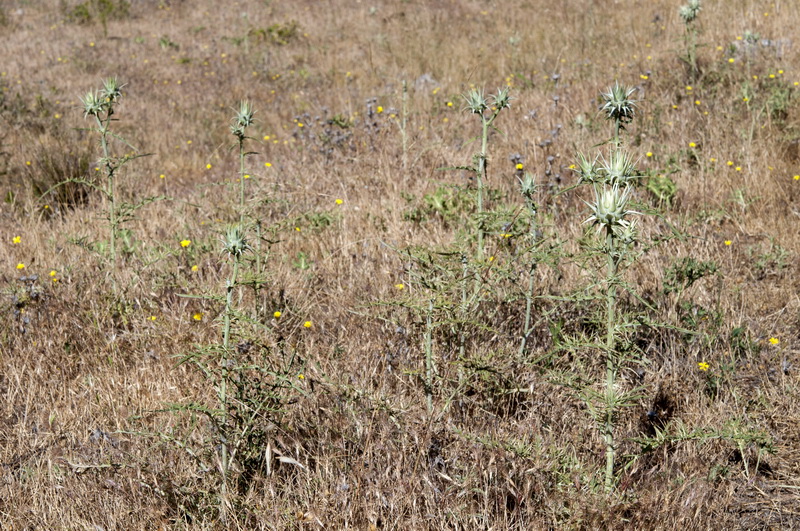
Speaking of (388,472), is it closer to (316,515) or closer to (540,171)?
(316,515)

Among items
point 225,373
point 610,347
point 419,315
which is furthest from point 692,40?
point 225,373

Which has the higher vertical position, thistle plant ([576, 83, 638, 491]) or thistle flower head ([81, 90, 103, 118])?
thistle flower head ([81, 90, 103, 118])

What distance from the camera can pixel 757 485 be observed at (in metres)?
2.32

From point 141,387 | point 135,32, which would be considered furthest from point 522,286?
point 135,32

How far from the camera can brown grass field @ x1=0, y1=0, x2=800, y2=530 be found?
7.08 feet

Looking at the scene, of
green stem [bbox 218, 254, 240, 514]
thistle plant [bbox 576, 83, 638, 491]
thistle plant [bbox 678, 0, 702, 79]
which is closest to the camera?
thistle plant [bbox 576, 83, 638, 491]

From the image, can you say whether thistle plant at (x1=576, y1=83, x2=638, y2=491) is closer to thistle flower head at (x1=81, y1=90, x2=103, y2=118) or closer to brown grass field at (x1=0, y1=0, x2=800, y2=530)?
brown grass field at (x1=0, y1=0, x2=800, y2=530)

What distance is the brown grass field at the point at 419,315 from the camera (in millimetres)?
2158

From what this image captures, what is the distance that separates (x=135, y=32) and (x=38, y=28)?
243 cm

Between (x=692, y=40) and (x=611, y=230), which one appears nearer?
(x=611, y=230)

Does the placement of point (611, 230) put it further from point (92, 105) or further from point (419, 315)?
point (92, 105)

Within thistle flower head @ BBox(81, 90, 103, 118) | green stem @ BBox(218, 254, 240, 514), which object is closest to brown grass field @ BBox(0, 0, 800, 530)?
green stem @ BBox(218, 254, 240, 514)

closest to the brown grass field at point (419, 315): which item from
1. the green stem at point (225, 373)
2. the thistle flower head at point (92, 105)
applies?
the green stem at point (225, 373)

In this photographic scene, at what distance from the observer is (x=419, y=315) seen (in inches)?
104
